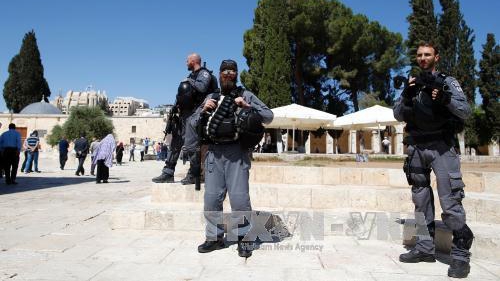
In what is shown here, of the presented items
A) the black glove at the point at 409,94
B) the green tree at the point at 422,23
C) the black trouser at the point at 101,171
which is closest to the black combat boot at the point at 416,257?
the black glove at the point at 409,94

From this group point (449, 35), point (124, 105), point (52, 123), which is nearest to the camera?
point (449, 35)

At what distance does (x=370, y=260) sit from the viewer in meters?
3.03

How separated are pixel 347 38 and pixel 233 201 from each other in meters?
28.6

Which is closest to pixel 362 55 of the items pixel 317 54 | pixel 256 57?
pixel 317 54

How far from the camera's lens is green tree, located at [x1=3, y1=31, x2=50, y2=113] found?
53575 mm

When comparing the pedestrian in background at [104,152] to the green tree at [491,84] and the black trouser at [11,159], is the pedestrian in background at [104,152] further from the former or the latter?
the green tree at [491,84]

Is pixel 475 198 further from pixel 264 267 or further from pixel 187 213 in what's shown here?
pixel 187 213

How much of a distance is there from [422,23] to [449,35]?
7.36 feet

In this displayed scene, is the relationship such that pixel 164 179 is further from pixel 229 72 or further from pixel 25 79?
pixel 25 79

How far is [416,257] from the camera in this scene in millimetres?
2967

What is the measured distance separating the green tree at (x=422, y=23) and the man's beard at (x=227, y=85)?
27.4m

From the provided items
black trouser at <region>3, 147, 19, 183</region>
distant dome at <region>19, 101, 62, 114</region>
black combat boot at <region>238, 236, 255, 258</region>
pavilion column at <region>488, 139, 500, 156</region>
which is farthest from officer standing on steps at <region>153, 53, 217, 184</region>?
distant dome at <region>19, 101, 62, 114</region>

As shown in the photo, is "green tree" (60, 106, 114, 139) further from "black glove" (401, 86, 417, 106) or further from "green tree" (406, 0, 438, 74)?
"black glove" (401, 86, 417, 106)

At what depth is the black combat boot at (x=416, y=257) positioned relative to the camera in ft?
9.72
